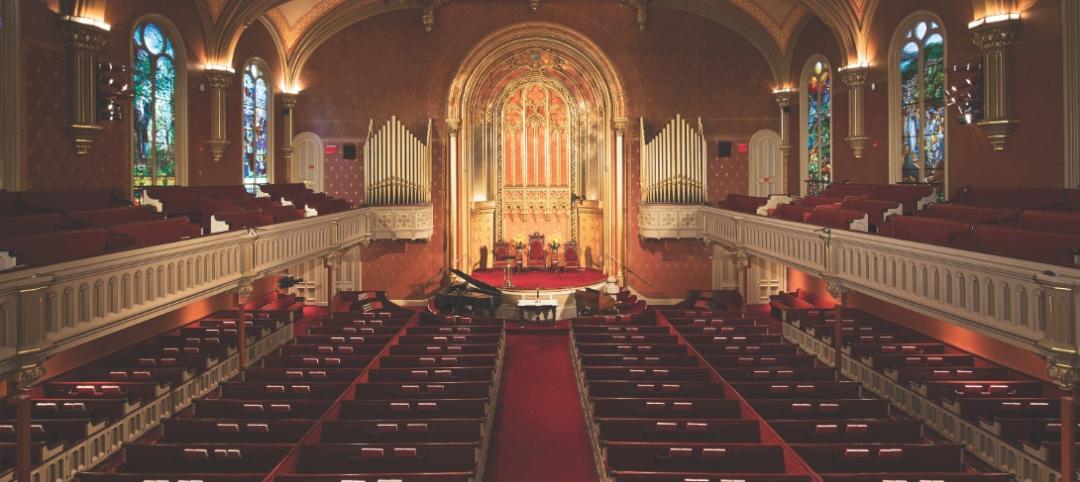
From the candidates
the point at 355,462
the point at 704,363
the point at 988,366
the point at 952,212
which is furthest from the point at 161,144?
the point at 988,366

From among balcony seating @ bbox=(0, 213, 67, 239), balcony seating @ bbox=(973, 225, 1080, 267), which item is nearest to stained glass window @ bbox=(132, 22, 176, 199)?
balcony seating @ bbox=(0, 213, 67, 239)

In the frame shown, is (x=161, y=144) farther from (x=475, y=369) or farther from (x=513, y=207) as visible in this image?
(x=513, y=207)

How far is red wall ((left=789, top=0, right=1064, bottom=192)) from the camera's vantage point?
1272 cm

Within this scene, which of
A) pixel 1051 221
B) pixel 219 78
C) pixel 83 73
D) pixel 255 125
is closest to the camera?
pixel 1051 221

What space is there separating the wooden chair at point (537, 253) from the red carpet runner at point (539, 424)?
7.77 m

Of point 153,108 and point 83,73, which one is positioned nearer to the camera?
point 83,73

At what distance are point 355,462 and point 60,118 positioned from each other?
9.44m

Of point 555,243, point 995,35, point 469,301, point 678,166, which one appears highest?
point 995,35

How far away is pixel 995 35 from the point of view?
1355 cm

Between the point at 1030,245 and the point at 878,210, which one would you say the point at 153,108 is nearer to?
the point at 878,210

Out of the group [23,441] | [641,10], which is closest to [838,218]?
[641,10]

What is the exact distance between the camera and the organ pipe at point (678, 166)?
23.7 metres

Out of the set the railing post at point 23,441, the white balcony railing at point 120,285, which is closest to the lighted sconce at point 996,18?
the white balcony railing at point 120,285

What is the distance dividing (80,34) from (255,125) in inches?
354
